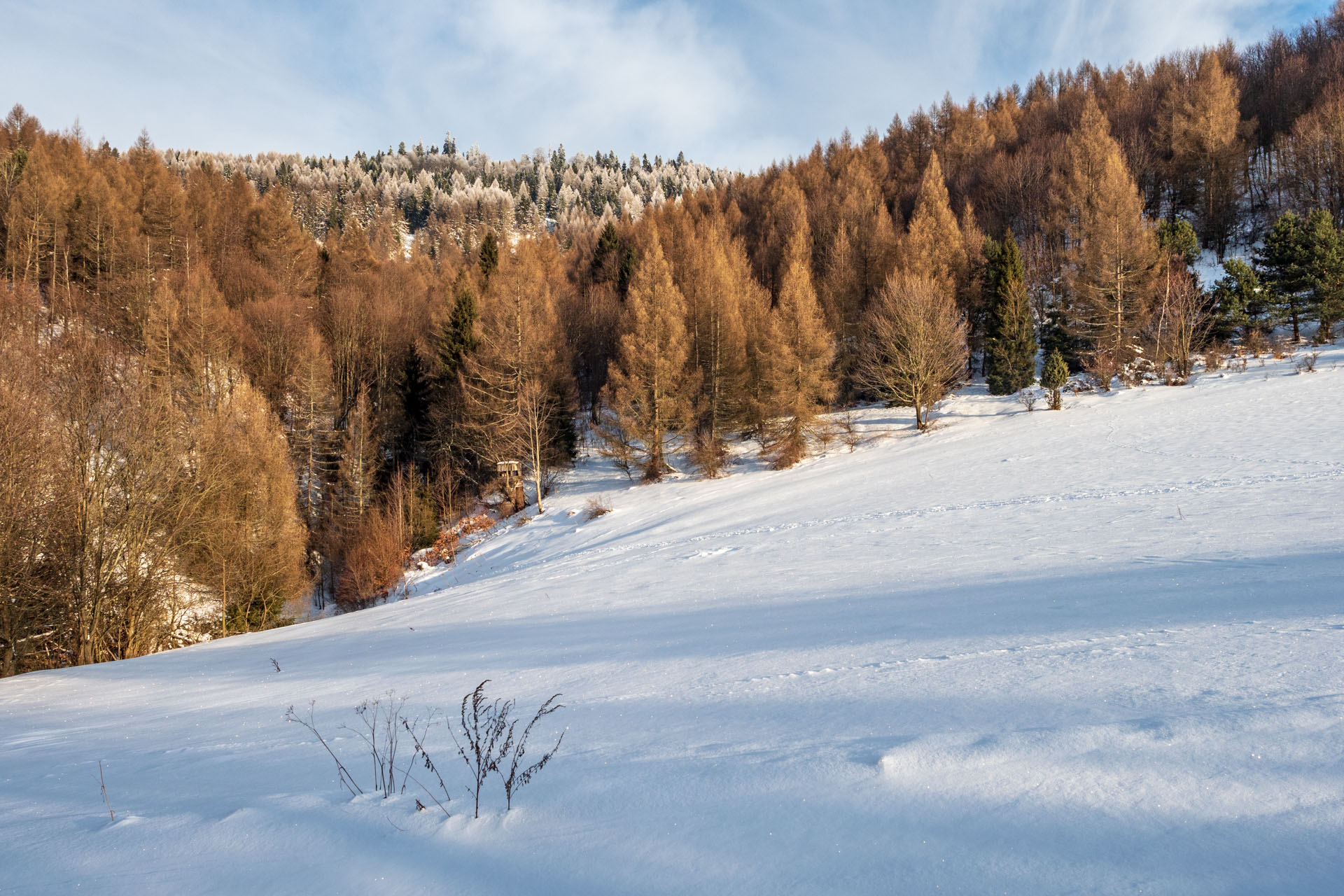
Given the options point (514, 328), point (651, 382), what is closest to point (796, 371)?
point (651, 382)

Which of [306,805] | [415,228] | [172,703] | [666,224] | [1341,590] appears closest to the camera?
[306,805]

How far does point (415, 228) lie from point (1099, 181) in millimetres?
103700

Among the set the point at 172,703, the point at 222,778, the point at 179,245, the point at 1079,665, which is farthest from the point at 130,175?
the point at 1079,665

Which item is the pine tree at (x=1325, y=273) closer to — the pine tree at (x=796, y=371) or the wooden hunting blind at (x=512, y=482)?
the pine tree at (x=796, y=371)

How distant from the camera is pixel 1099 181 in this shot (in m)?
35.8

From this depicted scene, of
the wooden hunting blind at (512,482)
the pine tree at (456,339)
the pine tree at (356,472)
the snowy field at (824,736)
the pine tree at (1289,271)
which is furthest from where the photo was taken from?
the pine tree at (456,339)

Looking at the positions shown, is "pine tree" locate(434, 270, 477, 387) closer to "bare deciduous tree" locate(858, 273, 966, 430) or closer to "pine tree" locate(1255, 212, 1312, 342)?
"bare deciduous tree" locate(858, 273, 966, 430)

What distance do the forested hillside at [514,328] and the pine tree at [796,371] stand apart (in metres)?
0.19

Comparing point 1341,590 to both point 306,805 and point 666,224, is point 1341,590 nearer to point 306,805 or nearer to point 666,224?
point 306,805

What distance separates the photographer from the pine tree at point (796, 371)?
27.7m

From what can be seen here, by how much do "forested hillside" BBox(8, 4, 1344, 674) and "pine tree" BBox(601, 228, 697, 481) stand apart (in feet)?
0.47

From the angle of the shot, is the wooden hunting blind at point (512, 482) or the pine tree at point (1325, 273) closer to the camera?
the pine tree at point (1325, 273)

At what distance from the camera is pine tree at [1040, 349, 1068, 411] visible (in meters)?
25.4

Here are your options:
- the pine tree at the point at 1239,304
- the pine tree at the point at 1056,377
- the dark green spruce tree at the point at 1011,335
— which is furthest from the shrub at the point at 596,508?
the pine tree at the point at 1239,304
